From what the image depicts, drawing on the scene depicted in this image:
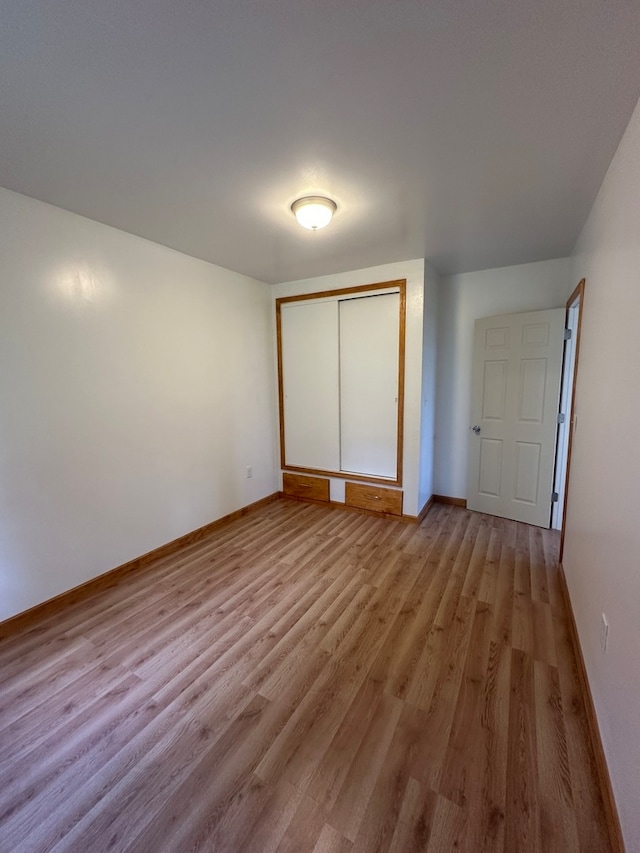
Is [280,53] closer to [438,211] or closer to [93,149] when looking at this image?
[93,149]

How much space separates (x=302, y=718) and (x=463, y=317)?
137 inches

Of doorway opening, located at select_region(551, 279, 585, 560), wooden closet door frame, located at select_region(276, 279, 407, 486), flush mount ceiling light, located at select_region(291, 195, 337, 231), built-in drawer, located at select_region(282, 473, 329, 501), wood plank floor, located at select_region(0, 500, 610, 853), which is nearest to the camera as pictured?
wood plank floor, located at select_region(0, 500, 610, 853)

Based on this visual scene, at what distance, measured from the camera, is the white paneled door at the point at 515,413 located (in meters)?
3.01

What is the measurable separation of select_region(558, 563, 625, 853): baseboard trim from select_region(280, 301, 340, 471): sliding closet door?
7.92ft

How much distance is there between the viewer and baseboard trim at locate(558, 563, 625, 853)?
1.02 metres

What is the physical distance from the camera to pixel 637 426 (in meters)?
1.12

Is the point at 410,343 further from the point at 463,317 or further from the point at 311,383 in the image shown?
the point at 311,383

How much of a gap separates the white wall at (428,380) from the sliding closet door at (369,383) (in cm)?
26

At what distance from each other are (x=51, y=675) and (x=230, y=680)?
90 cm

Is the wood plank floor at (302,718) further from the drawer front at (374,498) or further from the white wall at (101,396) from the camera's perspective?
the drawer front at (374,498)

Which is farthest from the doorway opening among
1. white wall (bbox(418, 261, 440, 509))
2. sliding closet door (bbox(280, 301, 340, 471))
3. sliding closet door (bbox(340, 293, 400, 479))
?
sliding closet door (bbox(280, 301, 340, 471))

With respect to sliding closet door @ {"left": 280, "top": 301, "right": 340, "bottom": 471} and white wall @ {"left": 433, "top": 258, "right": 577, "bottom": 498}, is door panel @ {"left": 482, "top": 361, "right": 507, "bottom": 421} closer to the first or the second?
white wall @ {"left": 433, "top": 258, "right": 577, "bottom": 498}

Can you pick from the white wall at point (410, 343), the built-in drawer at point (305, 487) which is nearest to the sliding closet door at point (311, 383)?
the built-in drawer at point (305, 487)

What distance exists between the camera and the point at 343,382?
360 cm
